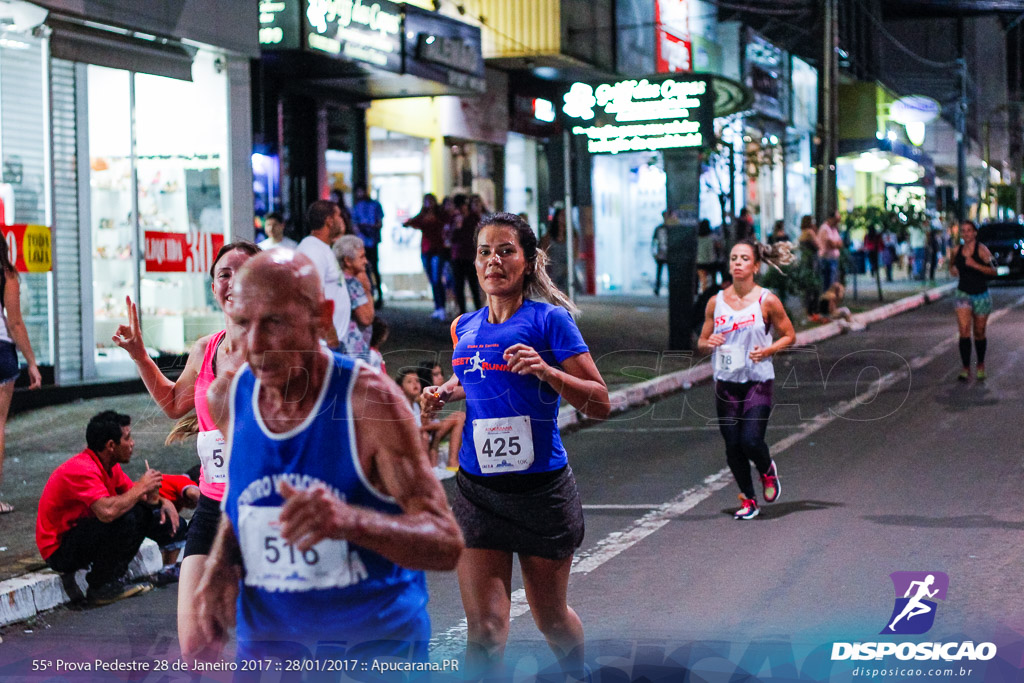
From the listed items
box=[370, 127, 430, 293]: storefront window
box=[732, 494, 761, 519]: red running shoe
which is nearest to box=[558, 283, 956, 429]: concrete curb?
box=[732, 494, 761, 519]: red running shoe

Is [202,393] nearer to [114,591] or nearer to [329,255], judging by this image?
[114,591]

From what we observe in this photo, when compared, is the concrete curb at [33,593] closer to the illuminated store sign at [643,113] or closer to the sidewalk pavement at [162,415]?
the sidewalk pavement at [162,415]

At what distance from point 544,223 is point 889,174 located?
31805 mm

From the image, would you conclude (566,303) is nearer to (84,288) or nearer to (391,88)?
(84,288)

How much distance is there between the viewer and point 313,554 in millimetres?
2732

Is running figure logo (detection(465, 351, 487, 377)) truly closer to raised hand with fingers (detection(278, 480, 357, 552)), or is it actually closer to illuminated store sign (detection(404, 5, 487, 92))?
raised hand with fingers (detection(278, 480, 357, 552))

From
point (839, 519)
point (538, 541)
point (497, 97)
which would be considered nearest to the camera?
point (538, 541)

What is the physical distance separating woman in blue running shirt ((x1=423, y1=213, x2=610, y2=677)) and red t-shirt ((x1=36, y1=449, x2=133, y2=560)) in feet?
9.87

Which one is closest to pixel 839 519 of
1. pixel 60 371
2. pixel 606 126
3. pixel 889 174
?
pixel 60 371

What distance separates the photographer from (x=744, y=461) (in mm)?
8320

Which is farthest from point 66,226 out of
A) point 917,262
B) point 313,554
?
point 917,262

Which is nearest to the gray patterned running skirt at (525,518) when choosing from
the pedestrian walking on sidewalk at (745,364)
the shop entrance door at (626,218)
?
the pedestrian walking on sidewalk at (745,364)

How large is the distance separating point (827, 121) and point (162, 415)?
60.6 ft

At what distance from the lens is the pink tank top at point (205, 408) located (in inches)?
175
